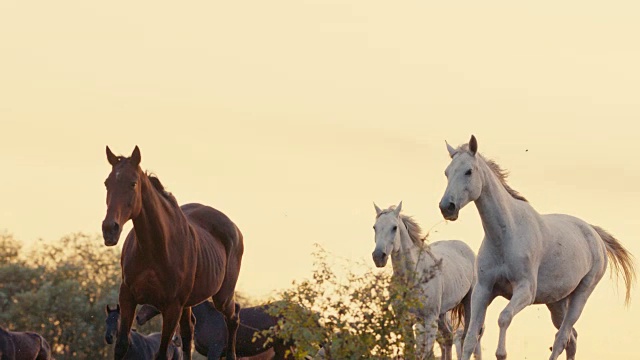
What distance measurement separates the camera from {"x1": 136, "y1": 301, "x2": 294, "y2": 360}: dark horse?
767 inches

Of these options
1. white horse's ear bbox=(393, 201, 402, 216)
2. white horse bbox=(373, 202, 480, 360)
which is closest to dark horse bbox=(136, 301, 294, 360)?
white horse bbox=(373, 202, 480, 360)

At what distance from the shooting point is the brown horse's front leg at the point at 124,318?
14375 millimetres

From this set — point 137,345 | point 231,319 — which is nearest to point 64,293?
point 137,345

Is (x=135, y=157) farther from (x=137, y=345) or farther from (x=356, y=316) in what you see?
(x=137, y=345)

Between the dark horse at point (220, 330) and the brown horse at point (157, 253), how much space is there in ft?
11.6

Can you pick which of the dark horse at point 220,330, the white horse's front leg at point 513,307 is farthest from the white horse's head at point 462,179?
→ the dark horse at point 220,330

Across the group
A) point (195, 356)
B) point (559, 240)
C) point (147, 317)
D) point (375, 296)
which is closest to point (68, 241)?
point (195, 356)

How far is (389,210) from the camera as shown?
791 inches

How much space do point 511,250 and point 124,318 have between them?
5.03m

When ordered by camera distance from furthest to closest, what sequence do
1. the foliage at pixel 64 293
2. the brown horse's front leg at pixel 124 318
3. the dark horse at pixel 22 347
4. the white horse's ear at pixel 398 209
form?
1. the foliage at pixel 64 293
2. the white horse's ear at pixel 398 209
3. the dark horse at pixel 22 347
4. the brown horse's front leg at pixel 124 318

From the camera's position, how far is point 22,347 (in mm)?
20297

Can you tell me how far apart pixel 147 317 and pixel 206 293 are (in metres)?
5.26

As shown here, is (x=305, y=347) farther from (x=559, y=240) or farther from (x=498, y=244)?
(x=559, y=240)

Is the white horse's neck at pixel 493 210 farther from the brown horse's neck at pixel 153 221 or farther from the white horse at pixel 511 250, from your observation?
the brown horse's neck at pixel 153 221
